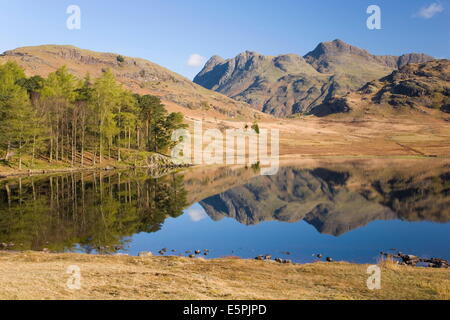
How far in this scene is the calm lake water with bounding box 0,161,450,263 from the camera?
112 feet

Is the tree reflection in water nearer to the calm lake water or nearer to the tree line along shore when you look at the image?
the calm lake water

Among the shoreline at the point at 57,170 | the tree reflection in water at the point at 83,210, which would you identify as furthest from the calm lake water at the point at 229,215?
the shoreline at the point at 57,170

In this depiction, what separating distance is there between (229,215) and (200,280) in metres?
32.6

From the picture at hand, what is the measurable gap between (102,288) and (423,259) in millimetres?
25014

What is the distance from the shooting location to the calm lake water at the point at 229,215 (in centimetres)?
3406

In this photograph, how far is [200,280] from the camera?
19172 mm

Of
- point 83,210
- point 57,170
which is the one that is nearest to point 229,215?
point 83,210

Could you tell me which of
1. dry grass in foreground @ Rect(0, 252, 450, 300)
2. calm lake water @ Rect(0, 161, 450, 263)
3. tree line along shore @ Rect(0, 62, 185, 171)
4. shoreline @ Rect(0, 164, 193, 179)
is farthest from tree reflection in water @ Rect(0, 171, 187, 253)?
tree line along shore @ Rect(0, 62, 185, 171)

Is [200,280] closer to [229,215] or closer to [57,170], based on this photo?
[229,215]

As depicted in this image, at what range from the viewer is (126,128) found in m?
99.9

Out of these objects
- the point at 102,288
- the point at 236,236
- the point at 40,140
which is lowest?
the point at 236,236

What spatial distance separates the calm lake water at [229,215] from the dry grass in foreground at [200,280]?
23.2ft
